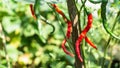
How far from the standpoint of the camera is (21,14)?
4082 mm

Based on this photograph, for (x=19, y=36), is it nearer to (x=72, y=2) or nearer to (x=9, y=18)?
(x=9, y=18)

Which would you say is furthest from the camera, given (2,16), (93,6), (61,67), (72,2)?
(2,16)

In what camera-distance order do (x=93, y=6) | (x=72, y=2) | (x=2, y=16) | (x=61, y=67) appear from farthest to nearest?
(x=2, y=16) < (x=61, y=67) < (x=93, y=6) < (x=72, y=2)

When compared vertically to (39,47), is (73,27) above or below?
above

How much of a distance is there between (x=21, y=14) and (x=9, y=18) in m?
0.22

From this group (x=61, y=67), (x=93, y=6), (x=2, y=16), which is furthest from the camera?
(x=2, y=16)

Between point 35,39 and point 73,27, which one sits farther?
point 35,39

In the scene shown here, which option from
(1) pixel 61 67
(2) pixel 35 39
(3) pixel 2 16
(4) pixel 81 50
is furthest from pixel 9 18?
(4) pixel 81 50

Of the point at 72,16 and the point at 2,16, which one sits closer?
the point at 72,16

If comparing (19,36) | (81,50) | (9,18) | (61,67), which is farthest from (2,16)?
(81,50)

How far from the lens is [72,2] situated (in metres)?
1.13

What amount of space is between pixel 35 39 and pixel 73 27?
115 inches

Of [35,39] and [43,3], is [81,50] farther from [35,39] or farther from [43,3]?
Answer: [35,39]

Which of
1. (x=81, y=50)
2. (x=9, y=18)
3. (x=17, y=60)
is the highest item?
(x=81, y=50)
